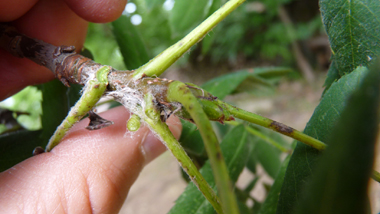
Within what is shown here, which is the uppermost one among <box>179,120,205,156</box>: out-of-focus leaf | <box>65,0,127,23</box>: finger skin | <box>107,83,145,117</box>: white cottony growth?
<box>65,0,127,23</box>: finger skin

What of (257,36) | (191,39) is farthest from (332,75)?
(257,36)

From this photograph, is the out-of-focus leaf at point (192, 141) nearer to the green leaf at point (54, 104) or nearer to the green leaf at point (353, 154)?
the green leaf at point (54, 104)

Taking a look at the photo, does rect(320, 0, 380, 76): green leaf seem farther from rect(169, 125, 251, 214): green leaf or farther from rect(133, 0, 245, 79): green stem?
rect(169, 125, 251, 214): green leaf

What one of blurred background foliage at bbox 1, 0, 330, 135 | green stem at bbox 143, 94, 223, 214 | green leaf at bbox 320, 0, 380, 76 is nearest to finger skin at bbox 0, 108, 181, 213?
green stem at bbox 143, 94, 223, 214

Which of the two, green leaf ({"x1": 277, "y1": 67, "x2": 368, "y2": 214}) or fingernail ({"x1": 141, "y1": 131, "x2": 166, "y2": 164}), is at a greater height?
fingernail ({"x1": 141, "y1": 131, "x2": 166, "y2": 164})

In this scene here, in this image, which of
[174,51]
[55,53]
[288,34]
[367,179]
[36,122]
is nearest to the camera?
[367,179]

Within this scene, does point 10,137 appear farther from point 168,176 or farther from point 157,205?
point 168,176

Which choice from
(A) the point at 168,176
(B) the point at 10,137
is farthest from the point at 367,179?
(A) the point at 168,176
